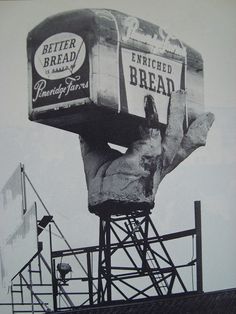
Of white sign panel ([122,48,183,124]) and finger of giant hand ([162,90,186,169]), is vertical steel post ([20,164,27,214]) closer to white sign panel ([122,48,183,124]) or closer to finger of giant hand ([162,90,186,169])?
white sign panel ([122,48,183,124])

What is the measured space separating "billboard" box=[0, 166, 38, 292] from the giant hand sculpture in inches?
20.7

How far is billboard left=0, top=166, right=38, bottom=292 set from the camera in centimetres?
546

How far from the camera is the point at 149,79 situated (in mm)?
5535

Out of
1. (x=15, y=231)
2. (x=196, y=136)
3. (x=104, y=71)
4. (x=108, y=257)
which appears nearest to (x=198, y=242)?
(x=108, y=257)

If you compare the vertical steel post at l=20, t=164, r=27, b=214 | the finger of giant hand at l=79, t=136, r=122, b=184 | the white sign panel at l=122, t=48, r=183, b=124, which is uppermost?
the white sign panel at l=122, t=48, r=183, b=124

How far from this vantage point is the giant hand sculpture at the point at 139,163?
5.48 meters

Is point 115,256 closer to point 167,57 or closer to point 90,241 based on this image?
point 90,241

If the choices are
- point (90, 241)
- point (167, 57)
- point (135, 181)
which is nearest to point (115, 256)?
A: point (90, 241)

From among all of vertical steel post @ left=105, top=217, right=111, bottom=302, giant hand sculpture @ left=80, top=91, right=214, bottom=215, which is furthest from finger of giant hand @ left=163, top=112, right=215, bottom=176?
vertical steel post @ left=105, top=217, right=111, bottom=302

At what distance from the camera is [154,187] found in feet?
18.4

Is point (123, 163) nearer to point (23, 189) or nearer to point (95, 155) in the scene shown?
point (95, 155)

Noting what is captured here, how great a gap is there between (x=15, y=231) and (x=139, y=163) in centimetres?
112

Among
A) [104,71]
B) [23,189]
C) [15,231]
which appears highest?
[104,71]

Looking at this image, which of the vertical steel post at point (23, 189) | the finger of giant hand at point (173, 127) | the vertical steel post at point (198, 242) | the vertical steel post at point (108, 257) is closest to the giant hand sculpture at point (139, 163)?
the finger of giant hand at point (173, 127)
